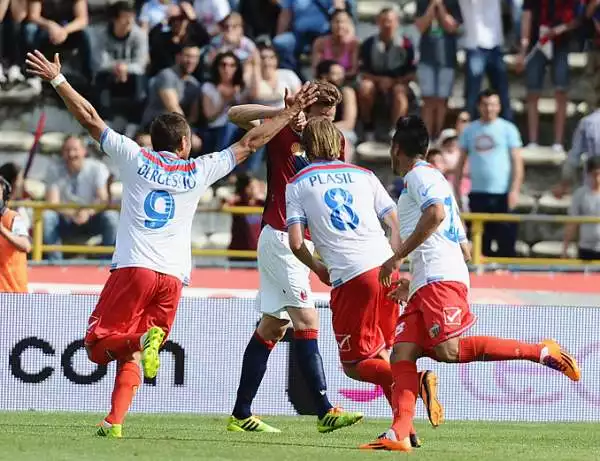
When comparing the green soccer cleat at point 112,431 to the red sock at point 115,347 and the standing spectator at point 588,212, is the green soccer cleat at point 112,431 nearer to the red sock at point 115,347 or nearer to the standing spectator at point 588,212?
the red sock at point 115,347

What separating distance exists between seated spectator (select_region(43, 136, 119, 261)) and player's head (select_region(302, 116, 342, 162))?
694 centimetres

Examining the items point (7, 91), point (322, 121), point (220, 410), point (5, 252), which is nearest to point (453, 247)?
point (322, 121)

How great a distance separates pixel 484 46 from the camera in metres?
18.4

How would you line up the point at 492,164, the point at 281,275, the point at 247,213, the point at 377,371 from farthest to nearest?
1. the point at 492,164
2. the point at 247,213
3. the point at 281,275
4. the point at 377,371

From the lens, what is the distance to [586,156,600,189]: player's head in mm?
16698

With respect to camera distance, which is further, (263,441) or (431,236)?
(263,441)

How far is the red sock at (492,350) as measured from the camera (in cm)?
984

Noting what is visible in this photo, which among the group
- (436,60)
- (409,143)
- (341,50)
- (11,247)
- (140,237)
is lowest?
(11,247)

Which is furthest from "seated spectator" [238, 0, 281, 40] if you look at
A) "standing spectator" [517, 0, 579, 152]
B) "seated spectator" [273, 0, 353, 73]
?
"standing spectator" [517, 0, 579, 152]

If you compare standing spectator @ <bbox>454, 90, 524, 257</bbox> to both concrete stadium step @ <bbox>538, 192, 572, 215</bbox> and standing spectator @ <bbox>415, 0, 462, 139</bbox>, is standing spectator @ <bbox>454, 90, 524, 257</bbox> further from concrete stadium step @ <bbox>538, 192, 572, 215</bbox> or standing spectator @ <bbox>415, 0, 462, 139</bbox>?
standing spectator @ <bbox>415, 0, 462, 139</bbox>

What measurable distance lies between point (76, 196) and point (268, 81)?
8.16ft

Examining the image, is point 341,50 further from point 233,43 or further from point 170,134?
point 170,134

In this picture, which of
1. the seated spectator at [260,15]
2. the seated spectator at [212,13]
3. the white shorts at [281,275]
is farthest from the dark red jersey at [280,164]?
the seated spectator at [260,15]

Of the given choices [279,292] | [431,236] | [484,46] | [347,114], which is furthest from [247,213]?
[431,236]
